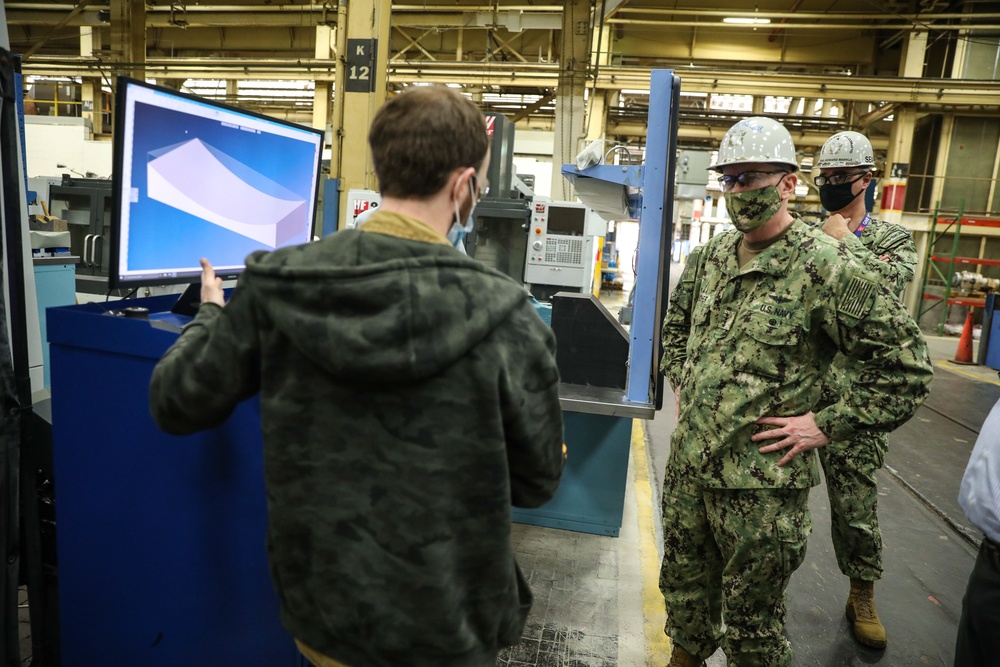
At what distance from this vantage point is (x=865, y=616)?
2693 mm

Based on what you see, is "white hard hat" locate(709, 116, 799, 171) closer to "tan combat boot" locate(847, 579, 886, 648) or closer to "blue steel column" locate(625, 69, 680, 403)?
"blue steel column" locate(625, 69, 680, 403)

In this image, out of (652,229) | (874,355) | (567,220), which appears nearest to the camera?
(874,355)

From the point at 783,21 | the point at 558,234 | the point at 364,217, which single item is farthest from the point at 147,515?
the point at 783,21

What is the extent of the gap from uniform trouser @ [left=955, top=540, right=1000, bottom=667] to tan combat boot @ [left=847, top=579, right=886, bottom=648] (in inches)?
53.0

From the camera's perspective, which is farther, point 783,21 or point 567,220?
point 783,21

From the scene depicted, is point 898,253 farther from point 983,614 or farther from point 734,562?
point 983,614

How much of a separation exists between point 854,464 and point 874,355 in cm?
103

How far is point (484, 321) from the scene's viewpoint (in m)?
0.91

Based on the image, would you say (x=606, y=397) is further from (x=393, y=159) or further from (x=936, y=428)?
(x=936, y=428)

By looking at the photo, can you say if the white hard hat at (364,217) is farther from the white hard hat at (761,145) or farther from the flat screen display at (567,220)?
the flat screen display at (567,220)

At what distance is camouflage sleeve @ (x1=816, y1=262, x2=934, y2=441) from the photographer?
1777 mm

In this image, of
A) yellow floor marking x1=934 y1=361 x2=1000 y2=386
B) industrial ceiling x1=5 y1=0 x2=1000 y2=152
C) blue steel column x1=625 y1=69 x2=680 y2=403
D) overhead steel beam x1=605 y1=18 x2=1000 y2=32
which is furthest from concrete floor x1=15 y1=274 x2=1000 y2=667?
overhead steel beam x1=605 y1=18 x2=1000 y2=32

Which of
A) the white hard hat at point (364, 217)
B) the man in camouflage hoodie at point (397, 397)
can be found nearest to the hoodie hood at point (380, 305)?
the man in camouflage hoodie at point (397, 397)

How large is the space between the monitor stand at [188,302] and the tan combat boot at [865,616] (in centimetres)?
277
